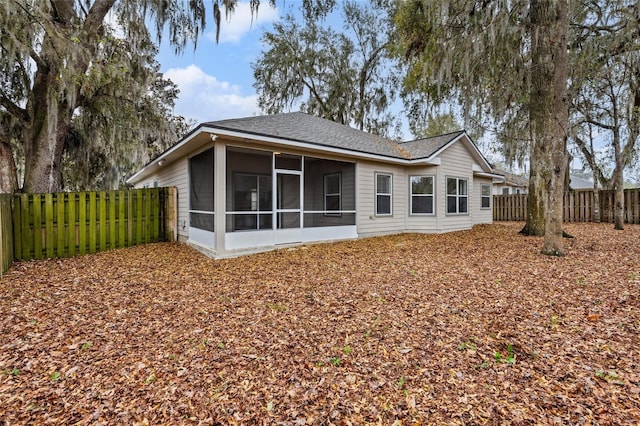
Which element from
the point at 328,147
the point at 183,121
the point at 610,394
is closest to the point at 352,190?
the point at 328,147

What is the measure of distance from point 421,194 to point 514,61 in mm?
4759

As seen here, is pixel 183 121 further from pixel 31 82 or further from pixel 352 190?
pixel 352 190

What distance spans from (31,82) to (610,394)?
519 inches

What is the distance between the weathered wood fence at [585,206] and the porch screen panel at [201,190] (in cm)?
1611

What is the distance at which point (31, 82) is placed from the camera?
873cm

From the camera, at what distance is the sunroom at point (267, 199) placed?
293 inches

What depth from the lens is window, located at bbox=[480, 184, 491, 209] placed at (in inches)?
586

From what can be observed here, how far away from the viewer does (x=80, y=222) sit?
22.9 feet

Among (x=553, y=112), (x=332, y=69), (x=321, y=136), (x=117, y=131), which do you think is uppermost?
(x=332, y=69)

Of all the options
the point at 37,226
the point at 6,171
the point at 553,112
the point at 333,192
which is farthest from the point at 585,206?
the point at 6,171

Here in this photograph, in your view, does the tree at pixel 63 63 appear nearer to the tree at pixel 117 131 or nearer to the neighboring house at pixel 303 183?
the tree at pixel 117 131

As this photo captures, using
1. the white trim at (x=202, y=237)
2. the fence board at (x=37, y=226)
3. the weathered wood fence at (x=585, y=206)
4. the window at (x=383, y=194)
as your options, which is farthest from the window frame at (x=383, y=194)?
the weathered wood fence at (x=585, y=206)

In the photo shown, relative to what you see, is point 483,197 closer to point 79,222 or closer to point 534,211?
point 534,211

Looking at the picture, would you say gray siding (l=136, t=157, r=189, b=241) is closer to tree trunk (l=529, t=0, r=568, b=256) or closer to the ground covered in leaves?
the ground covered in leaves
